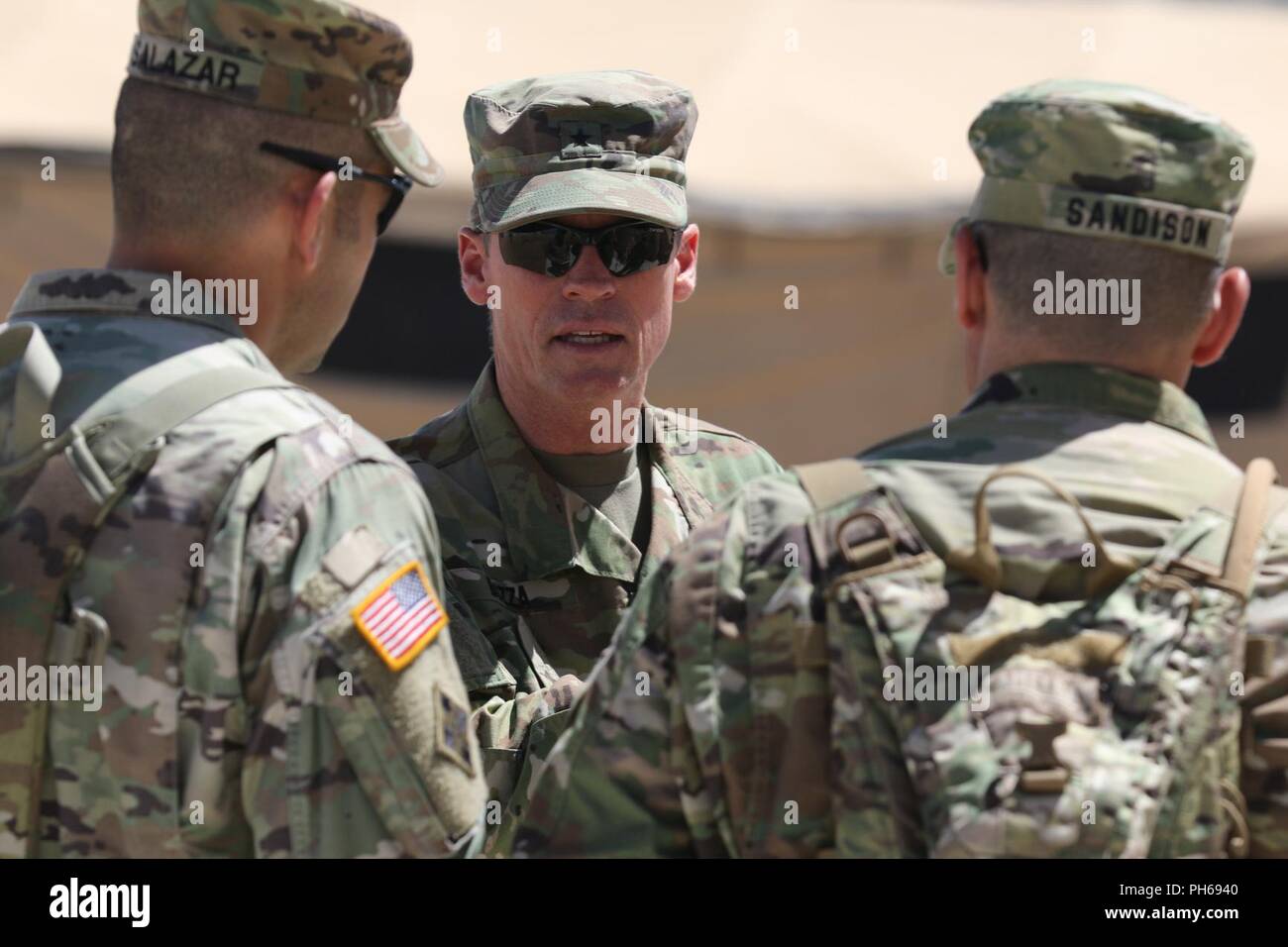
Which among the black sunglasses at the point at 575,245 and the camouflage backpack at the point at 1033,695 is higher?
the black sunglasses at the point at 575,245

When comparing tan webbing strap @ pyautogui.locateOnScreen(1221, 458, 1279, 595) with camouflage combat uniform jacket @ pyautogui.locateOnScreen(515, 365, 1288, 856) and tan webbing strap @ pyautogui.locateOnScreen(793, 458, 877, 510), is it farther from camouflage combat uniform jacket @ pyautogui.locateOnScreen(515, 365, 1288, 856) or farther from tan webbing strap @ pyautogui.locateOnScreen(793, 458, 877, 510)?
tan webbing strap @ pyautogui.locateOnScreen(793, 458, 877, 510)

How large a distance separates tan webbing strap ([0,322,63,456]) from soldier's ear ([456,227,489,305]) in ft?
4.12

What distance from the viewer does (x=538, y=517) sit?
3.28 m

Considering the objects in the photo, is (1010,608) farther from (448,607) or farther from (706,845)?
(448,607)

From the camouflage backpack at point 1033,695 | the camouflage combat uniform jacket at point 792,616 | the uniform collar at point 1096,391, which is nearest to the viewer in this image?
the camouflage backpack at point 1033,695

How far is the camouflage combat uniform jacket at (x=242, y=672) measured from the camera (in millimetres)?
2227

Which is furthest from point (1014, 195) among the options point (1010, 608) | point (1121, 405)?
point (1010, 608)

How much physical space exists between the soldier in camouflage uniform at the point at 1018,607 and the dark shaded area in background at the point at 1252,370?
5.18 metres

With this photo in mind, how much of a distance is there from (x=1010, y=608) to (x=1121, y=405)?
330 mm

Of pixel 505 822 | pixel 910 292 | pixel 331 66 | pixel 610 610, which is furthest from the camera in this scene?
pixel 910 292

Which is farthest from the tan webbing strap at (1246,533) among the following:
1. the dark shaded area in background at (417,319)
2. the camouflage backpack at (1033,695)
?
the dark shaded area in background at (417,319)

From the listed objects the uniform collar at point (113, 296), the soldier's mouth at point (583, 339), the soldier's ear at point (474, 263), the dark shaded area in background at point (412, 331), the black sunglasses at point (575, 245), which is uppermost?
the uniform collar at point (113, 296)

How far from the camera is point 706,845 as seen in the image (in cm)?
228

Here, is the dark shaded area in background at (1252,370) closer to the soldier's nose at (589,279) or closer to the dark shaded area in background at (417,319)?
the dark shaded area in background at (417,319)
